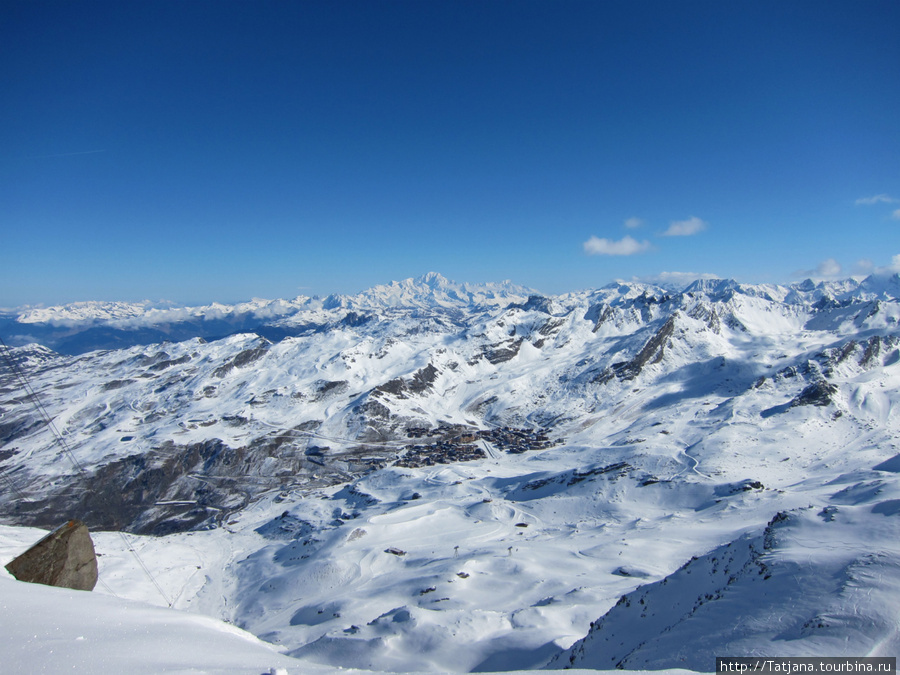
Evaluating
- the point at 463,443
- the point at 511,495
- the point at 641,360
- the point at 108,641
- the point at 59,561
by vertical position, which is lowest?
the point at 463,443

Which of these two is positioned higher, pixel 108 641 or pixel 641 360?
pixel 108 641

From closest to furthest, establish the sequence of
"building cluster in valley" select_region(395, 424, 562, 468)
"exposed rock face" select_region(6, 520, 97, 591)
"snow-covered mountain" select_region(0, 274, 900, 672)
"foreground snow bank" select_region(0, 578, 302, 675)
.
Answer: "foreground snow bank" select_region(0, 578, 302, 675)
"exposed rock face" select_region(6, 520, 97, 591)
"snow-covered mountain" select_region(0, 274, 900, 672)
"building cluster in valley" select_region(395, 424, 562, 468)

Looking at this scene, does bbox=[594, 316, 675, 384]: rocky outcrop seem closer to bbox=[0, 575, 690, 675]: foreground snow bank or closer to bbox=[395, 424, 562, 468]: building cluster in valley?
bbox=[395, 424, 562, 468]: building cluster in valley

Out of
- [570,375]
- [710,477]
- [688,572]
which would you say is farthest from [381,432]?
[688,572]

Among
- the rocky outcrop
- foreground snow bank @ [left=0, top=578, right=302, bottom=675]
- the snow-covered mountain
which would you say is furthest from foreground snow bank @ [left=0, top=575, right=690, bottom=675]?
the rocky outcrop

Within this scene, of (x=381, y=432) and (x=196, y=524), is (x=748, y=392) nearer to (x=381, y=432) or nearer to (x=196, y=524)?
(x=381, y=432)

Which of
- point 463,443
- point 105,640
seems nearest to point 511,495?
point 463,443

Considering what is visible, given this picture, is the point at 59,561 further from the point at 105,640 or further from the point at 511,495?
the point at 511,495

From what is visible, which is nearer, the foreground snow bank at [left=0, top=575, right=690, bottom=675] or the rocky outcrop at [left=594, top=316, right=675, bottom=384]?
the foreground snow bank at [left=0, top=575, right=690, bottom=675]
